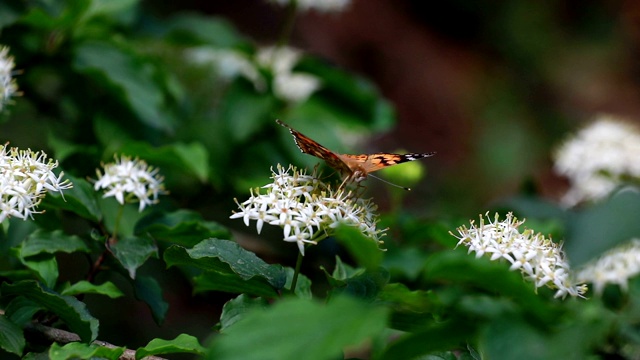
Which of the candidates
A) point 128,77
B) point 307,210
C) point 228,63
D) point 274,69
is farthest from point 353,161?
point 228,63

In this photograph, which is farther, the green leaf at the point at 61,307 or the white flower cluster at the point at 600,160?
the white flower cluster at the point at 600,160

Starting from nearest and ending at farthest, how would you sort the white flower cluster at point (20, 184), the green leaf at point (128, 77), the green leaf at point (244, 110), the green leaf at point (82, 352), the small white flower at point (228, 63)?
the green leaf at point (82, 352) < the white flower cluster at point (20, 184) < the green leaf at point (128, 77) < the green leaf at point (244, 110) < the small white flower at point (228, 63)

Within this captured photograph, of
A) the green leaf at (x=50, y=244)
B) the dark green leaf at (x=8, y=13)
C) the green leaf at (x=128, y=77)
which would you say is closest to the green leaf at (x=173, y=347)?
the green leaf at (x=50, y=244)

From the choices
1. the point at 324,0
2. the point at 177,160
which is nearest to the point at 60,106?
the point at 177,160

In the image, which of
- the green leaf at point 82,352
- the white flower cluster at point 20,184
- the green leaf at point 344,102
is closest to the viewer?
the green leaf at point 82,352

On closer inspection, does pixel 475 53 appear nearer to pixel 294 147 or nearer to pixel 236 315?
pixel 294 147

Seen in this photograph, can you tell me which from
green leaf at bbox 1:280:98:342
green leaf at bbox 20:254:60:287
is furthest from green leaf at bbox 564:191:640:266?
green leaf at bbox 20:254:60:287

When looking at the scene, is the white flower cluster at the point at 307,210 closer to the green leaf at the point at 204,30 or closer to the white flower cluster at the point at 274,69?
the green leaf at the point at 204,30
